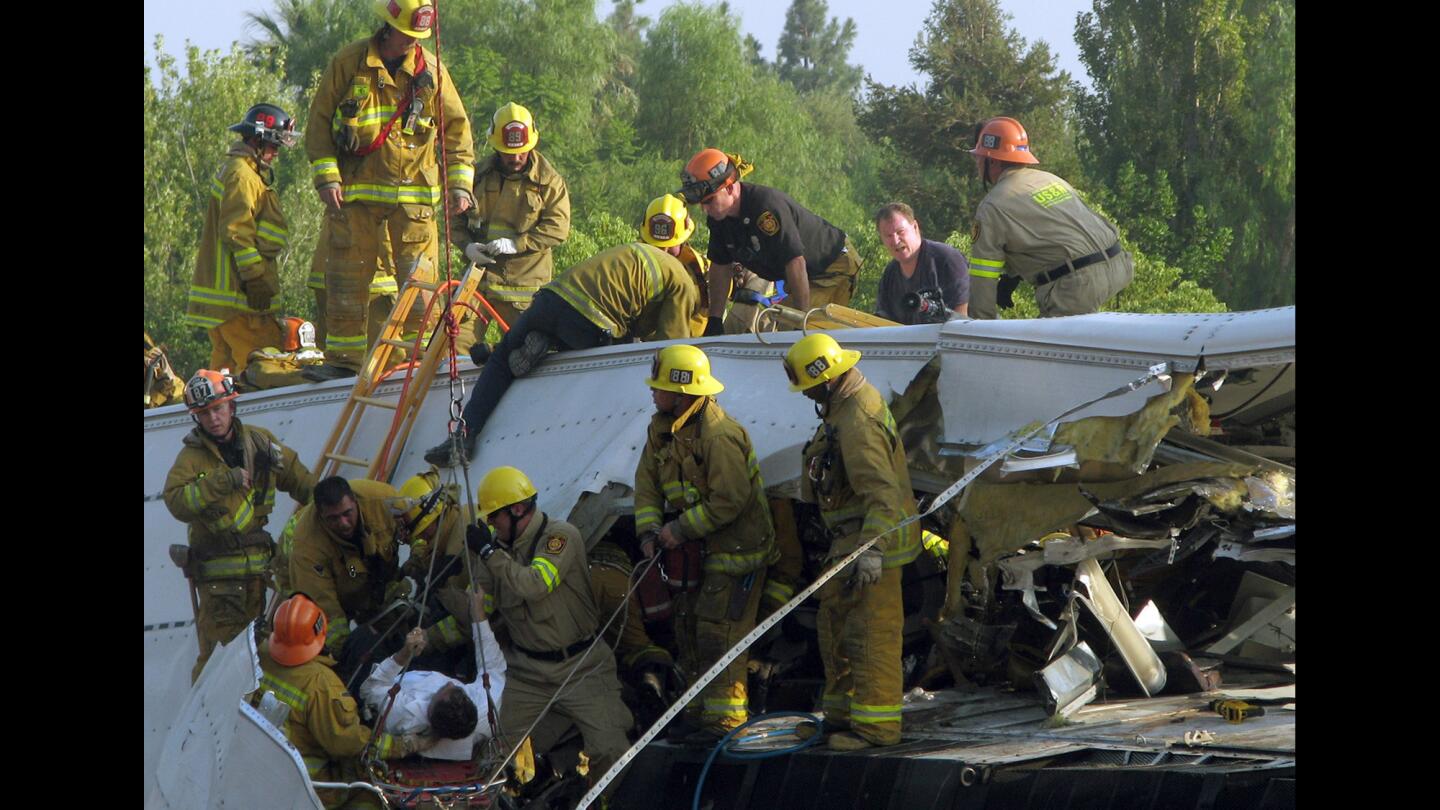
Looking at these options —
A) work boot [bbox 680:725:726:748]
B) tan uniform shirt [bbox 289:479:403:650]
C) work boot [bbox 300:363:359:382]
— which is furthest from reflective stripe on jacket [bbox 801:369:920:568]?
work boot [bbox 300:363:359:382]

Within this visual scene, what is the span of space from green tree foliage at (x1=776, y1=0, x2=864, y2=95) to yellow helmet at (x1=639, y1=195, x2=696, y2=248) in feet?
264

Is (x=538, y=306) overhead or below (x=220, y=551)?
overhead

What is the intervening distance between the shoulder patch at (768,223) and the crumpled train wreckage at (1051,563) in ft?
3.49

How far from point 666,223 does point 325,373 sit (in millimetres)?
2581

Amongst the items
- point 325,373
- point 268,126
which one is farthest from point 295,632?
point 268,126

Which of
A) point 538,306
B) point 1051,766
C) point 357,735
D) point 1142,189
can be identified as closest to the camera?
point 1051,766

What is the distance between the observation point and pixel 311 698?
7555mm

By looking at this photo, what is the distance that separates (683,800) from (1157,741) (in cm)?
220

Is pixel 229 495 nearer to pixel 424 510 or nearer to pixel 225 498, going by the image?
pixel 225 498

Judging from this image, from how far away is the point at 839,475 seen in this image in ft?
25.2

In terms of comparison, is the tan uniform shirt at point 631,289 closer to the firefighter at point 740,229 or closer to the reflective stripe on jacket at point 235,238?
the firefighter at point 740,229

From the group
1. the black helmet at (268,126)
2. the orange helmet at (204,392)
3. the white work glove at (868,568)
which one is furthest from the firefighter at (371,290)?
the white work glove at (868,568)
